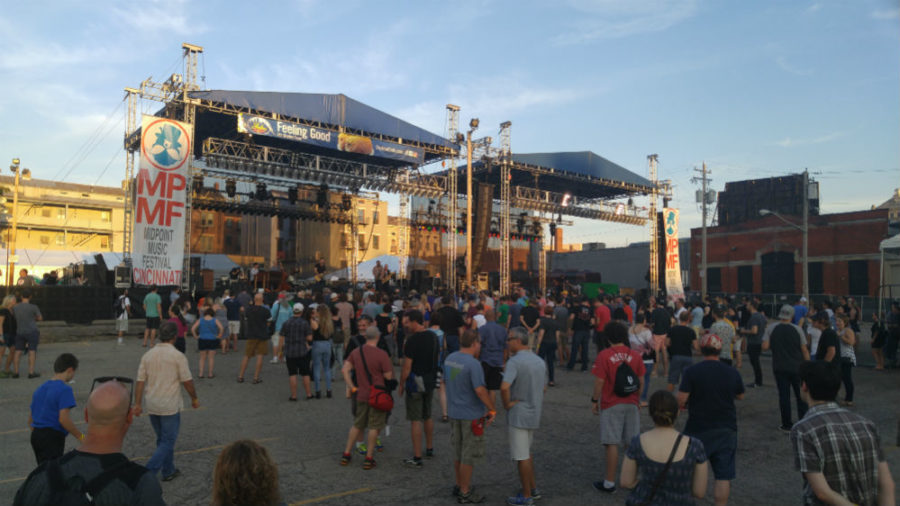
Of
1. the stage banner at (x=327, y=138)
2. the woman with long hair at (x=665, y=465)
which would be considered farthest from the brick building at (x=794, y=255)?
the woman with long hair at (x=665, y=465)

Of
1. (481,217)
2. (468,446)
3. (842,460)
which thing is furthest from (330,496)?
(481,217)

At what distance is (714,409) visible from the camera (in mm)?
4766

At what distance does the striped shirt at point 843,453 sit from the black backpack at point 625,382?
241 cm

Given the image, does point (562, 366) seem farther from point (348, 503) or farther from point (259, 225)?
point (259, 225)

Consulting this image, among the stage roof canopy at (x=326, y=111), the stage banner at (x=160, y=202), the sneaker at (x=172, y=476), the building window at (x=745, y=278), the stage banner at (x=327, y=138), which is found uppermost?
the stage roof canopy at (x=326, y=111)

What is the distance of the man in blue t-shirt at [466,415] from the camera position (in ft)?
17.7

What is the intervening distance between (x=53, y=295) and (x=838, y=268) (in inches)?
1687

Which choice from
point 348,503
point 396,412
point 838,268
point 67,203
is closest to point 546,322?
point 396,412

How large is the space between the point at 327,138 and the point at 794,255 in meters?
32.2

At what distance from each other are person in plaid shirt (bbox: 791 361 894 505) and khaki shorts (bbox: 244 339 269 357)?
10.2 meters

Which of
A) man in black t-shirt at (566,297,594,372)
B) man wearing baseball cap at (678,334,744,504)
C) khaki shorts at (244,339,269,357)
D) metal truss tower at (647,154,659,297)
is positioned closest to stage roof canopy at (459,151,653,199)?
metal truss tower at (647,154,659,297)

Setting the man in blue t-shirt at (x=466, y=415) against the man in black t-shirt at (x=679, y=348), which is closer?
the man in blue t-shirt at (x=466, y=415)

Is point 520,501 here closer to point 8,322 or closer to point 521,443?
point 521,443

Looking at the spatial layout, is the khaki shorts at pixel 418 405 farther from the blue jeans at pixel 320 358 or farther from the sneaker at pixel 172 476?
the blue jeans at pixel 320 358
